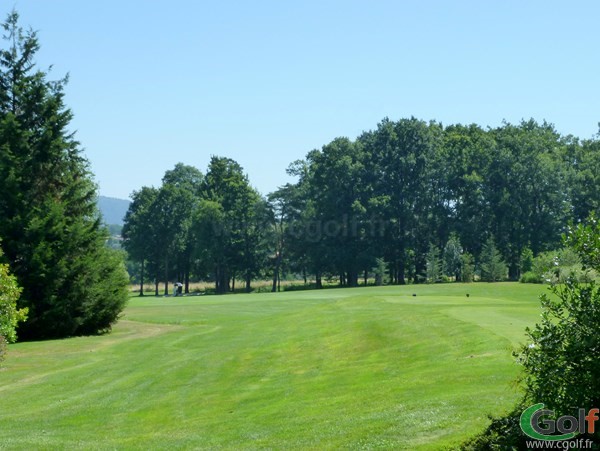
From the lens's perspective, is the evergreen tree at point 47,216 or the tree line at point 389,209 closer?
the evergreen tree at point 47,216

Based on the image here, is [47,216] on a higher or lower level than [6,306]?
higher

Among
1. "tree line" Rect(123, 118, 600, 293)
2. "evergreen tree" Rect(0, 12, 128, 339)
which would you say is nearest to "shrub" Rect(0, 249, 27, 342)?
"evergreen tree" Rect(0, 12, 128, 339)

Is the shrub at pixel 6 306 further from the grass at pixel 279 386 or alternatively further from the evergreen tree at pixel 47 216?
the evergreen tree at pixel 47 216

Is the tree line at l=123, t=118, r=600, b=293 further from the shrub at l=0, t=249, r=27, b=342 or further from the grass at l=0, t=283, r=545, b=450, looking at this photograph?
the shrub at l=0, t=249, r=27, b=342

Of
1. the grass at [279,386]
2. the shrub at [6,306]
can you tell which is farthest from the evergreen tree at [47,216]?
the shrub at [6,306]

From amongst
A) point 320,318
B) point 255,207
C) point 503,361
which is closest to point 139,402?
point 503,361

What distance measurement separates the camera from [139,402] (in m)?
19.1

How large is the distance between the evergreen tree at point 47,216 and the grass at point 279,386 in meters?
3.59

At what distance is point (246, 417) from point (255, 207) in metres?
88.6

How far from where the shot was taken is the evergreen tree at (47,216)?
125ft

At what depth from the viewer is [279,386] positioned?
Answer: 1941 centimetres

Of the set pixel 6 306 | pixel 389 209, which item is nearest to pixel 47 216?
pixel 6 306

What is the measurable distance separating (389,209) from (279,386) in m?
75.3

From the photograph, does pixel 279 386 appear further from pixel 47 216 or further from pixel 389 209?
pixel 389 209
